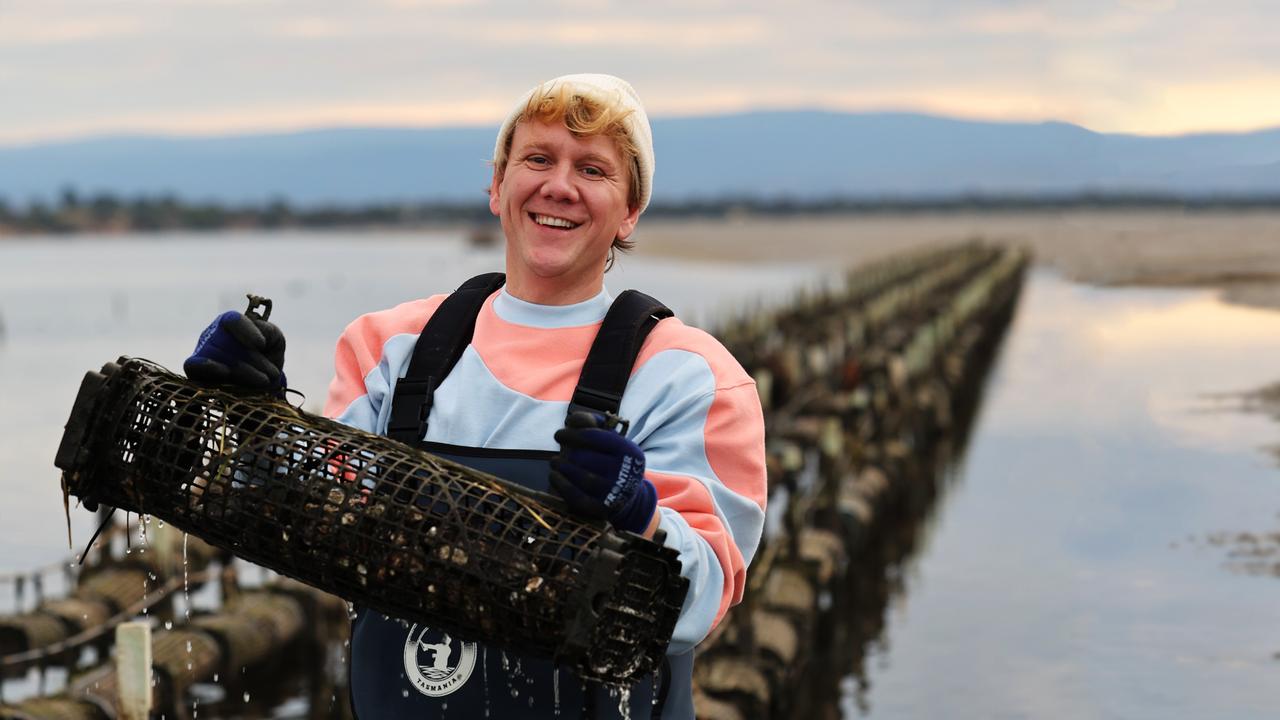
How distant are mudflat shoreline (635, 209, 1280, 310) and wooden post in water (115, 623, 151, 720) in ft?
114

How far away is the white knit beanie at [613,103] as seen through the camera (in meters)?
3.13

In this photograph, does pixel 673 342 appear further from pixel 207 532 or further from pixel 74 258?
pixel 74 258

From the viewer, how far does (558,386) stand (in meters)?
3.16

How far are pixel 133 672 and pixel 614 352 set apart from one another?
7.10 metres

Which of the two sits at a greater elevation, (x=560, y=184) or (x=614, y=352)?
(x=560, y=184)

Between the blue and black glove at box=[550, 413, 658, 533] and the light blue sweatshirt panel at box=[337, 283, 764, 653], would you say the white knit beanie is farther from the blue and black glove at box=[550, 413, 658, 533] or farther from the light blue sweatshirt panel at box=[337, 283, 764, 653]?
the blue and black glove at box=[550, 413, 658, 533]

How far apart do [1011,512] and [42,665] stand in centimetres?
1218

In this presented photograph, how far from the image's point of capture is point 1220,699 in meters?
12.7

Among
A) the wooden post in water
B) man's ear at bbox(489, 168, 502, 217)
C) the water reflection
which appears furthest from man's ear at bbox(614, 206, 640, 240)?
the water reflection

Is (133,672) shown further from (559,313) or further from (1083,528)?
(1083,528)

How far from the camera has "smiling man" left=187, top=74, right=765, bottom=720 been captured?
121 inches

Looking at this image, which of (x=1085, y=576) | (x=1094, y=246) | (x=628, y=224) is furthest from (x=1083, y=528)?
(x=1094, y=246)

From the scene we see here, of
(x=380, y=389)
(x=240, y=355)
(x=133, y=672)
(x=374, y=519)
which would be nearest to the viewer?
(x=374, y=519)

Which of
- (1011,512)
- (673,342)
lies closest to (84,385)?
(673,342)
